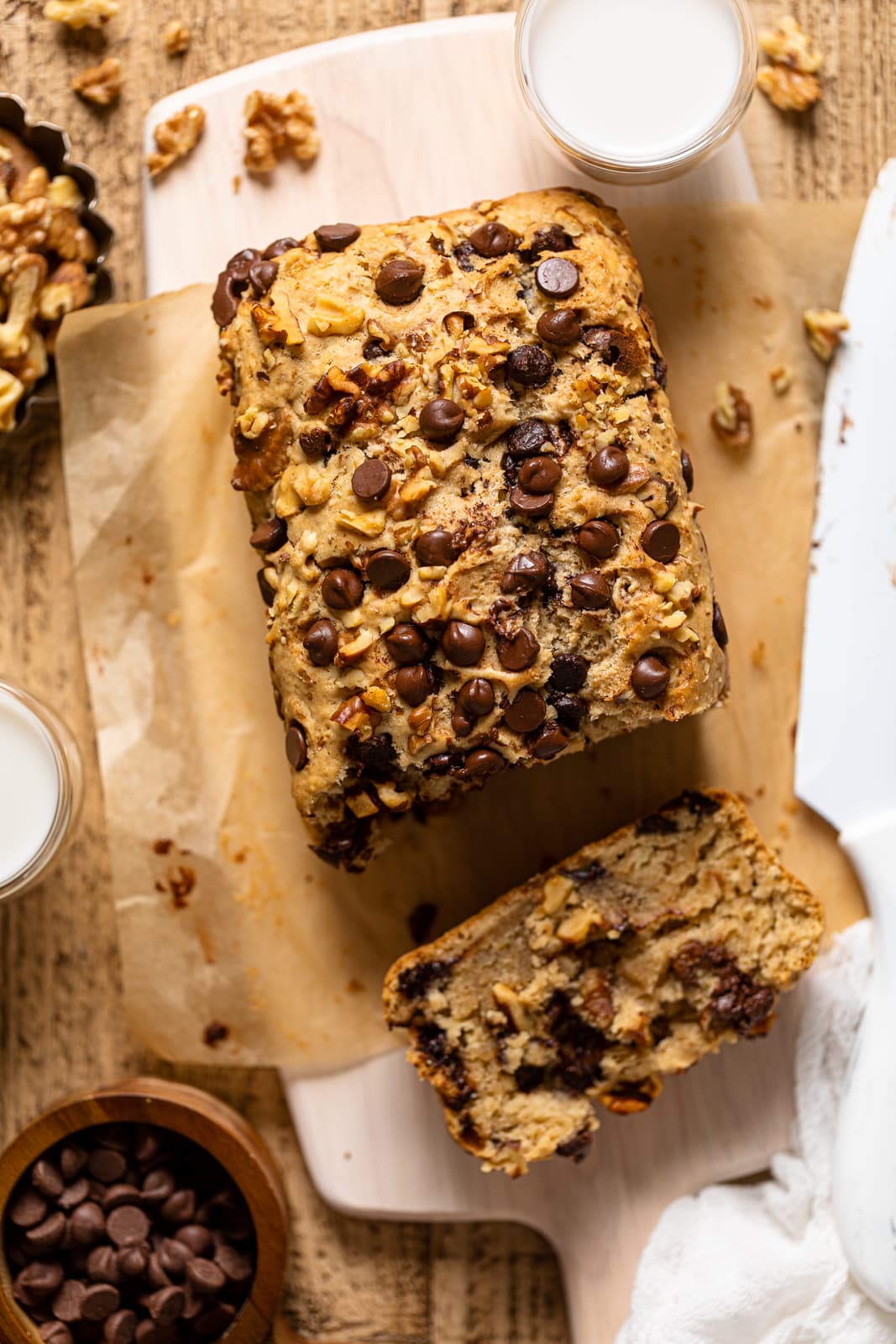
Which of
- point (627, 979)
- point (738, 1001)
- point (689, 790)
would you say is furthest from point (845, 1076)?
point (689, 790)

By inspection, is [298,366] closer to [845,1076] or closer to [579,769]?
[579,769]

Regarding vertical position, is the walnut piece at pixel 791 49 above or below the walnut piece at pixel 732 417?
above

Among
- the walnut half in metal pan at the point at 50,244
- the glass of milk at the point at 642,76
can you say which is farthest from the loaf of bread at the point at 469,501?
the walnut half in metal pan at the point at 50,244

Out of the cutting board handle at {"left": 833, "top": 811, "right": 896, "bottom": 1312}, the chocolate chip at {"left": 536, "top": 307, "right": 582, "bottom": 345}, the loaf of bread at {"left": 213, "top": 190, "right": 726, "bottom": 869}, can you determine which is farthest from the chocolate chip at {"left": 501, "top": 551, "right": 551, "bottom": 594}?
the cutting board handle at {"left": 833, "top": 811, "right": 896, "bottom": 1312}

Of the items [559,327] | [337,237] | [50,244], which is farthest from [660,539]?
[50,244]

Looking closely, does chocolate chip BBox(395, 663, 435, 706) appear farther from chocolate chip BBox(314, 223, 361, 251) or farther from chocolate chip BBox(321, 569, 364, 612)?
chocolate chip BBox(314, 223, 361, 251)

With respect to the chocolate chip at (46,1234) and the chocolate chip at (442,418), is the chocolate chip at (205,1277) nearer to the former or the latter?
the chocolate chip at (46,1234)
